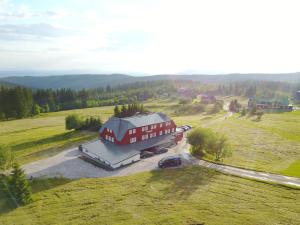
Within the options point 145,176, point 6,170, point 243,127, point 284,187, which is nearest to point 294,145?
point 243,127

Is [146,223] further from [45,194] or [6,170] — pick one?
[6,170]

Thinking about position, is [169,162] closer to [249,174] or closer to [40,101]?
[249,174]

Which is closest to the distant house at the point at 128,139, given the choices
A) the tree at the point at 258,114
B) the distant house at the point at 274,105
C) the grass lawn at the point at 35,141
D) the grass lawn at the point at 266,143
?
the grass lawn at the point at 35,141

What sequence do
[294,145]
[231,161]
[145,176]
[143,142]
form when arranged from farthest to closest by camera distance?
[294,145] → [143,142] → [231,161] → [145,176]

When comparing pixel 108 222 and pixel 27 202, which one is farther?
pixel 27 202

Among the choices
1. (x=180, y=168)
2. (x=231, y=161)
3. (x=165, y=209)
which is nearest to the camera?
(x=165, y=209)

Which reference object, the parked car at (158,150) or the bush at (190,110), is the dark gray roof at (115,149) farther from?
the bush at (190,110)

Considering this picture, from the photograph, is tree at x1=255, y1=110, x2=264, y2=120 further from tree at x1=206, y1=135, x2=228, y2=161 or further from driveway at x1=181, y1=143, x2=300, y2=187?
driveway at x1=181, y1=143, x2=300, y2=187
